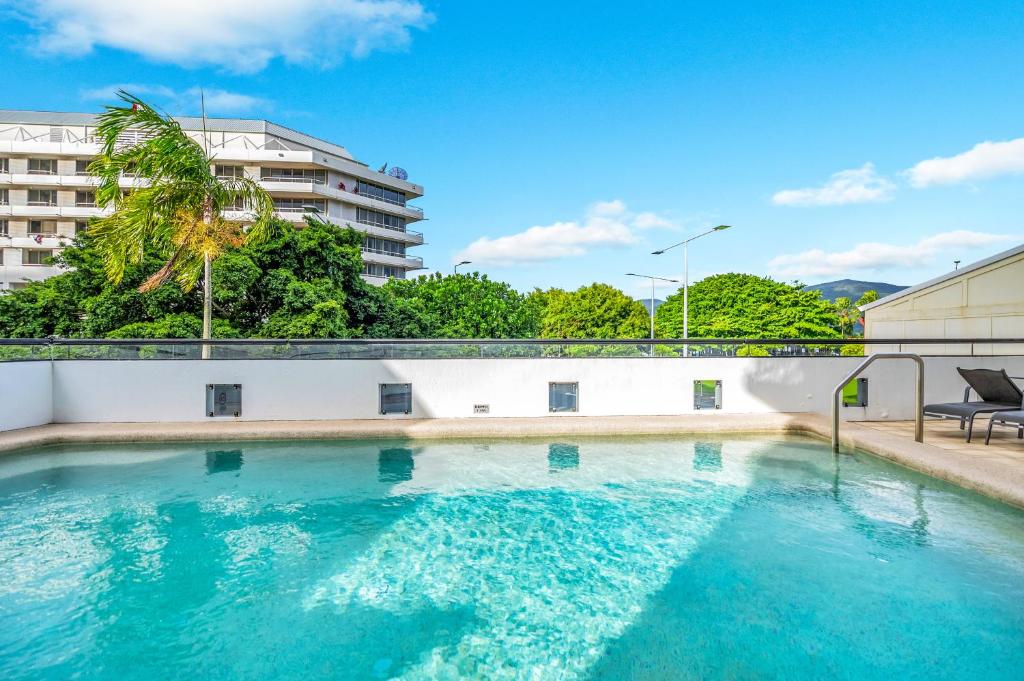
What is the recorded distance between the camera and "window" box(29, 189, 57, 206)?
48.5 meters

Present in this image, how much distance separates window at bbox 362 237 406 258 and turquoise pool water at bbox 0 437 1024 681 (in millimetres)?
50529

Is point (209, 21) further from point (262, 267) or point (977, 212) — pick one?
point (977, 212)

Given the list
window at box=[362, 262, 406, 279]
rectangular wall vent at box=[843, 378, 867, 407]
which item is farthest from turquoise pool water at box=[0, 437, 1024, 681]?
window at box=[362, 262, 406, 279]

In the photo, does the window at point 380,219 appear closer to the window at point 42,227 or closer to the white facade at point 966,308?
the window at point 42,227

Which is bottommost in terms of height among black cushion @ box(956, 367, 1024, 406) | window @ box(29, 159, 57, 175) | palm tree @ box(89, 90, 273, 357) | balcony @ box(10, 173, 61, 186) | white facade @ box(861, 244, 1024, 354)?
black cushion @ box(956, 367, 1024, 406)

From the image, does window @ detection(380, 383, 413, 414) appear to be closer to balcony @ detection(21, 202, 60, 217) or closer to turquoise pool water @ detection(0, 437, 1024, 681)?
turquoise pool water @ detection(0, 437, 1024, 681)

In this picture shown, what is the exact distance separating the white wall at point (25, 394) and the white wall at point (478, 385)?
0.19 meters

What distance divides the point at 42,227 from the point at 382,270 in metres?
29.4

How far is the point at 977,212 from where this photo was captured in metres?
22.2

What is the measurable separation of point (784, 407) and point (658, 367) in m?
2.97

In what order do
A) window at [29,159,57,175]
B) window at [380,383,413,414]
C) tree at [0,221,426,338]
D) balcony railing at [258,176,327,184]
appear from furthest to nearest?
balcony railing at [258,176,327,184]
window at [29,159,57,175]
tree at [0,221,426,338]
window at [380,383,413,414]

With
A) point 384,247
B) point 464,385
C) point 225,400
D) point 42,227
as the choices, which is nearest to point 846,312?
point 384,247

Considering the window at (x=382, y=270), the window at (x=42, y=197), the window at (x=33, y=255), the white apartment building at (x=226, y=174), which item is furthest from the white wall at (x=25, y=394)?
the window at (x=42, y=197)

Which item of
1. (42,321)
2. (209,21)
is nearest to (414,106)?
(209,21)
